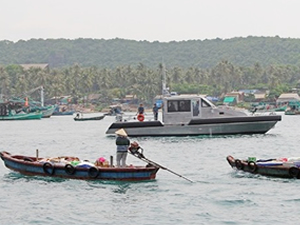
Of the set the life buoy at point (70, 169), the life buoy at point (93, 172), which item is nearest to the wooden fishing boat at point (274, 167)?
the life buoy at point (93, 172)

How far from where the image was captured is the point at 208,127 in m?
54.4

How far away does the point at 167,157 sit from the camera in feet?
139

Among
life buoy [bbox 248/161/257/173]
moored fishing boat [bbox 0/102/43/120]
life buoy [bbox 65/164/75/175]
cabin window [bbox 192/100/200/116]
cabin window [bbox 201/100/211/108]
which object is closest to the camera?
life buoy [bbox 65/164/75/175]

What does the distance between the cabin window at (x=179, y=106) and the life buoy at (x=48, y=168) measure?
78.1 feet

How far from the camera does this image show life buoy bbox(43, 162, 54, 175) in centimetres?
3106

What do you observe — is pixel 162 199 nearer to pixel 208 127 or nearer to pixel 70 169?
pixel 70 169

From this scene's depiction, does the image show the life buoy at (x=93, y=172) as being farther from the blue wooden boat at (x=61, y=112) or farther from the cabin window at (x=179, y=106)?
the blue wooden boat at (x=61, y=112)

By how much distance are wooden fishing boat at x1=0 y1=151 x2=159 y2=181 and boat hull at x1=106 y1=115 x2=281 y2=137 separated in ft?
72.7

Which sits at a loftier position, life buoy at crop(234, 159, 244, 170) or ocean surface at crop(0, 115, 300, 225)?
life buoy at crop(234, 159, 244, 170)

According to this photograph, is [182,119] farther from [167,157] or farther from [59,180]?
[59,180]

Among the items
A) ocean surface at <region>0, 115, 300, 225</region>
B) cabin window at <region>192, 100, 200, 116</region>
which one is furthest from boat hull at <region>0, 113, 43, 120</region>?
ocean surface at <region>0, 115, 300, 225</region>

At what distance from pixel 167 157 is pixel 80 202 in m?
16.1

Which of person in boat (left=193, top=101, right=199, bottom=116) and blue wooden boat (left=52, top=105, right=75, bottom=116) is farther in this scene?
blue wooden boat (left=52, top=105, right=75, bottom=116)

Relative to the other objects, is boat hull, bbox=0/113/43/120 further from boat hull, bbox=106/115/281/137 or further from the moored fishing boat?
boat hull, bbox=106/115/281/137
